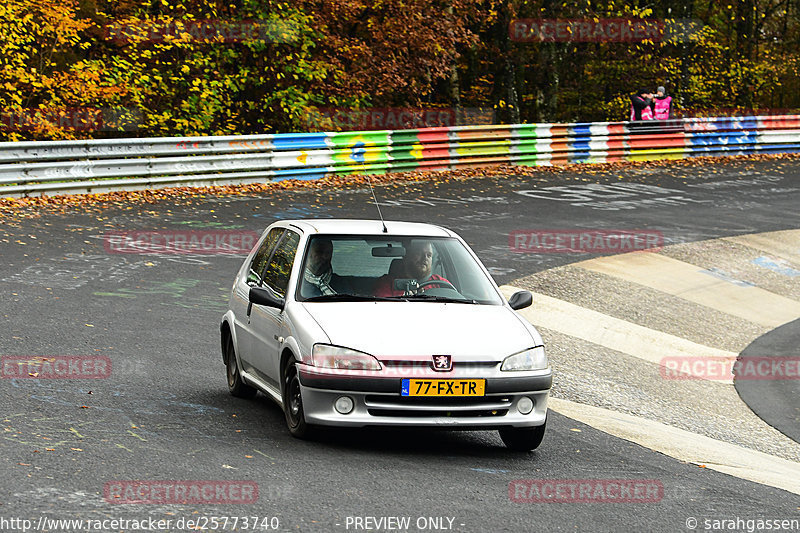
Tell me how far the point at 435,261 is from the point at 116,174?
14.4 metres

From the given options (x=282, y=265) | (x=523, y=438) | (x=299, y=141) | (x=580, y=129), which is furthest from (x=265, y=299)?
(x=580, y=129)

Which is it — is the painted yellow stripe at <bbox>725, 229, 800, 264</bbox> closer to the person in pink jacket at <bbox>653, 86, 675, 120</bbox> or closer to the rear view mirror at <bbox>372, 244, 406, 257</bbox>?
the person in pink jacket at <bbox>653, 86, 675, 120</bbox>

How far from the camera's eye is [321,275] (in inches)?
309

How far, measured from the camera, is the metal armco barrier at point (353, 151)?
20547 mm

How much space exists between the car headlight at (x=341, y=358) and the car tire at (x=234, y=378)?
5.92 ft

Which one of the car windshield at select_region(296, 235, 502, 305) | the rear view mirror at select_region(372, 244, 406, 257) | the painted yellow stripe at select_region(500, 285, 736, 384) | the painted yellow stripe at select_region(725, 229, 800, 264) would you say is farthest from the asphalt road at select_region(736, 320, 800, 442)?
the rear view mirror at select_region(372, 244, 406, 257)

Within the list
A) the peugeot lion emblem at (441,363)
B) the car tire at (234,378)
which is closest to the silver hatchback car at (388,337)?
the peugeot lion emblem at (441,363)

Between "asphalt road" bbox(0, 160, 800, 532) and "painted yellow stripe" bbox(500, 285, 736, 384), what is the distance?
114 centimetres

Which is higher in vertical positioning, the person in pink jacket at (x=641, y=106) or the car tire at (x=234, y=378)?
the person in pink jacket at (x=641, y=106)

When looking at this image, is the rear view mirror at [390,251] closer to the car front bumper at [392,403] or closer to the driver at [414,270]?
the driver at [414,270]

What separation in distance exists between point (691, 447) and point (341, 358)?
3.41 metres

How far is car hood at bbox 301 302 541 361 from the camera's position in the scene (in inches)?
271

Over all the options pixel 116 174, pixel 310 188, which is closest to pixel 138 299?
pixel 116 174

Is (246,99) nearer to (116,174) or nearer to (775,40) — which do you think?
(116,174)
